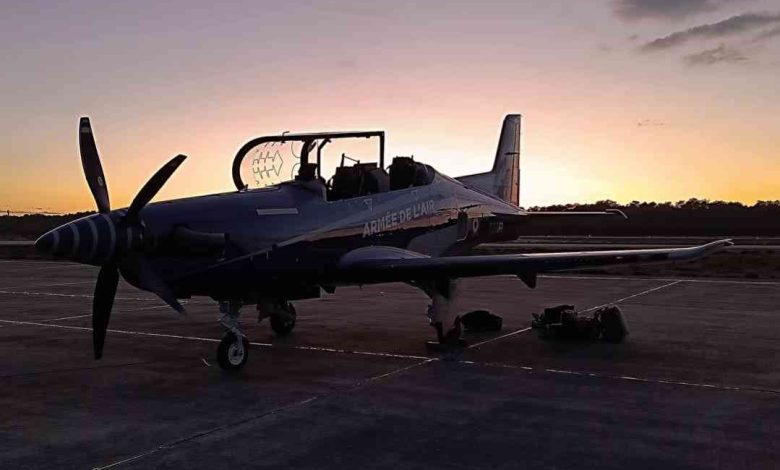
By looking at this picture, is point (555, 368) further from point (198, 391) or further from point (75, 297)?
point (75, 297)

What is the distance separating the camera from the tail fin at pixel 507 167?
16.6 meters

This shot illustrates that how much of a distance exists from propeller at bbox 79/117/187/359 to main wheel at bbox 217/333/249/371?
113 cm

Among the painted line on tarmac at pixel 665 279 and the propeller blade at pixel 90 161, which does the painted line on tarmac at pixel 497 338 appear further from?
the painted line on tarmac at pixel 665 279

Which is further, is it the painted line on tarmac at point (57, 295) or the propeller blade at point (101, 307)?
the painted line on tarmac at point (57, 295)

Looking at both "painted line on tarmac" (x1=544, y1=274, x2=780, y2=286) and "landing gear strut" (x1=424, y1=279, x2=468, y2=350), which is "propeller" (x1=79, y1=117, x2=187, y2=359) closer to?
"landing gear strut" (x1=424, y1=279, x2=468, y2=350)

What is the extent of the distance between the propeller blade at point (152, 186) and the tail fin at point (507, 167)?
9.59 meters

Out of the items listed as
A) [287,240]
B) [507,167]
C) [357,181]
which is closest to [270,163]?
[357,181]

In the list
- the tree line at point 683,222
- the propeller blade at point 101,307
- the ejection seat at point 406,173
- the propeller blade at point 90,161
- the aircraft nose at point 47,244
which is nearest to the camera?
the aircraft nose at point 47,244

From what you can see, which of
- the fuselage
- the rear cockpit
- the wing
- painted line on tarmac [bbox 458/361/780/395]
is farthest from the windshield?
painted line on tarmac [bbox 458/361/780/395]

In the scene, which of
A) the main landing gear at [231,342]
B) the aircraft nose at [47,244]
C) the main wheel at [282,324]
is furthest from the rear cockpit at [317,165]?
the aircraft nose at [47,244]

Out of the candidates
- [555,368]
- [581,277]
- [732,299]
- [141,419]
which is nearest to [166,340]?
[141,419]

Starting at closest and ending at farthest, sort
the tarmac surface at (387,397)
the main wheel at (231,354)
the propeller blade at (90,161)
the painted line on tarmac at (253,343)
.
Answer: the tarmac surface at (387,397) < the propeller blade at (90,161) < the main wheel at (231,354) < the painted line on tarmac at (253,343)

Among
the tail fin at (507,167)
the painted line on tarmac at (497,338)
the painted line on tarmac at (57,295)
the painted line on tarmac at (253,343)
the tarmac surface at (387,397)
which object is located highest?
the tail fin at (507,167)

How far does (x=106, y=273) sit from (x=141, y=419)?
203 centimetres
